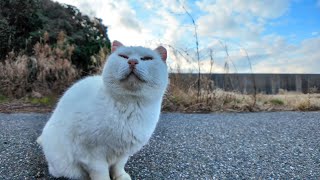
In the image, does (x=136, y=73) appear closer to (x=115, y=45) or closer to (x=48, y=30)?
(x=115, y=45)

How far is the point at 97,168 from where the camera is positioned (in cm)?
160

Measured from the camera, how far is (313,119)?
14.3ft

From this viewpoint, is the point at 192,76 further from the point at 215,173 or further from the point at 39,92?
the point at 215,173

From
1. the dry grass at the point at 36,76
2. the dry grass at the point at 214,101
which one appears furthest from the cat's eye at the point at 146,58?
the dry grass at the point at 36,76

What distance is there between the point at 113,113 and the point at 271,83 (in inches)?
285

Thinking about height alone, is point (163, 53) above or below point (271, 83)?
above

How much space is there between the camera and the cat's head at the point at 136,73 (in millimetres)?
1468

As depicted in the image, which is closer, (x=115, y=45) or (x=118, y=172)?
(x=115, y=45)

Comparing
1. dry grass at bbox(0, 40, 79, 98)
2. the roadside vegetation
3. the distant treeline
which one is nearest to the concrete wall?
the roadside vegetation

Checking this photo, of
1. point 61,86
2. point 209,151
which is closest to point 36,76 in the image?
point 61,86

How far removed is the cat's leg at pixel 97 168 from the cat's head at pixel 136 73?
346 millimetres

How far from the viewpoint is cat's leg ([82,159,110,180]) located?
1.59 metres

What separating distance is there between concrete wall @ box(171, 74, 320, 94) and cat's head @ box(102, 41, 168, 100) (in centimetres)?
460

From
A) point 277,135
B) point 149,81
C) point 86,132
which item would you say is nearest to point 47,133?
point 86,132
